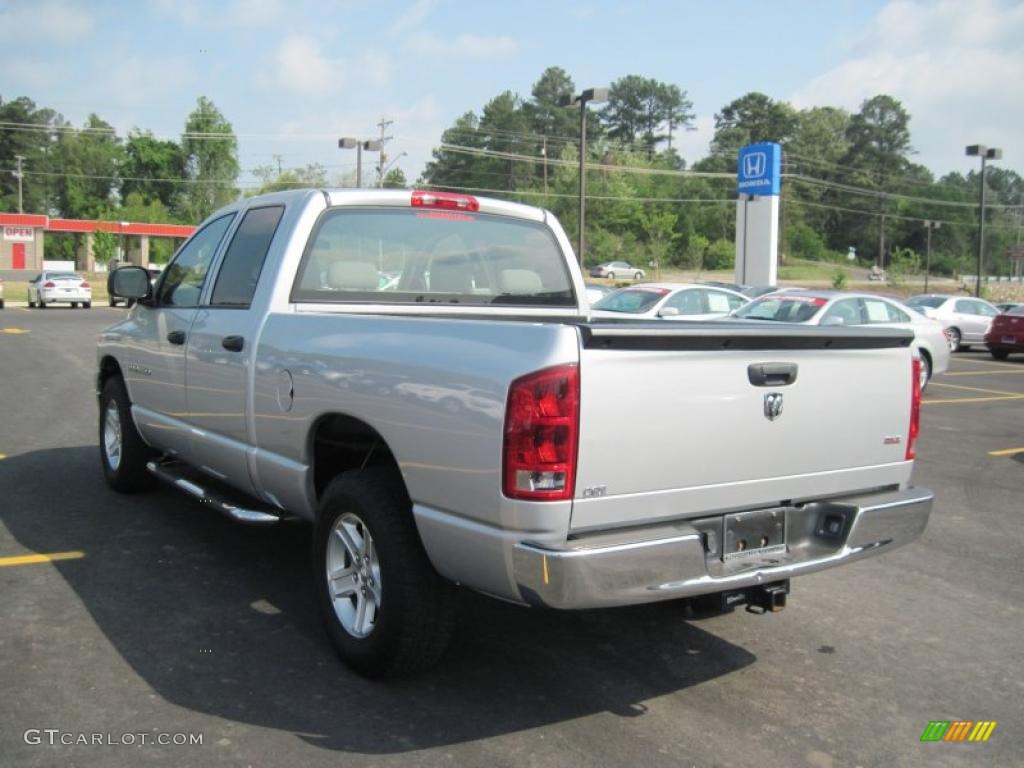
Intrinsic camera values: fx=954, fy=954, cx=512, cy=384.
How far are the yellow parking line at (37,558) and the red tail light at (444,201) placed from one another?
2776 millimetres

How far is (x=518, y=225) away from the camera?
5.52 meters

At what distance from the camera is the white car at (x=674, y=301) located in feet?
55.4

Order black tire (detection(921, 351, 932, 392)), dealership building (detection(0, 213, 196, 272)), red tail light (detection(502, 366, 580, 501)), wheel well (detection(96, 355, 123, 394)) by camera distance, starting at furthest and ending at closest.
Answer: dealership building (detection(0, 213, 196, 272)) → black tire (detection(921, 351, 932, 392)) → wheel well (detection(96, 355, 123, 394)) → red tail light (detection(502, 366, 580, 501))

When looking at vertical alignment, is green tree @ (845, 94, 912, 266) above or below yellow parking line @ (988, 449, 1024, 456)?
above

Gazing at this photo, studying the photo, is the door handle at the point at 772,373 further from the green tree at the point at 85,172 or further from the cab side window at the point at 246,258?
the green tree at the point at 85,172

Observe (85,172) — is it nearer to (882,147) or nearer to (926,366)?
(882,147)

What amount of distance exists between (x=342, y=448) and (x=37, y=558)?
226 centimetres

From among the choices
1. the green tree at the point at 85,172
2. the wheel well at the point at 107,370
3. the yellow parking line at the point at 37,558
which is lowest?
the yellow parking line at the point at 37,558

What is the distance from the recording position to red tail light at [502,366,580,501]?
308 centimetres

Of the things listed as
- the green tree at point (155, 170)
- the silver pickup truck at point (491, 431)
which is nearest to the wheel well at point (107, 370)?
the silver pickup truck at point (491, 431)

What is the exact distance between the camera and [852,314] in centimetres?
1472

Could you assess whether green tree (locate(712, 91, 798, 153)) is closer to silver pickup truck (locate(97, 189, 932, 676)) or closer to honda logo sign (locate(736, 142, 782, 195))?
honda logo sign (locate(736, 142, 782, 195))

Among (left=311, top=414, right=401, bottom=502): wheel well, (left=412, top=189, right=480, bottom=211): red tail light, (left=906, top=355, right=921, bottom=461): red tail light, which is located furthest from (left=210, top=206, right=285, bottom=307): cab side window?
(left=906, top=355, right=921, bottom=461): red tail light

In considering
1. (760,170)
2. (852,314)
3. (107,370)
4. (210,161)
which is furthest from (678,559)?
(210,161)
